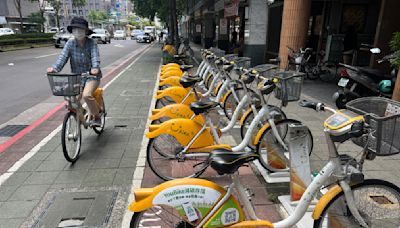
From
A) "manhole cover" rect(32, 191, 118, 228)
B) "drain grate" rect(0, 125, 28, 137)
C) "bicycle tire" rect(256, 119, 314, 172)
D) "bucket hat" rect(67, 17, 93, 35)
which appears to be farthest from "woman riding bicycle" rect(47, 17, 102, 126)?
"bicycle tire" rect(256, 119, 314, 172)

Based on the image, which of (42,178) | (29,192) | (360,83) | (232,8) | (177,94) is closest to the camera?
(29,192)

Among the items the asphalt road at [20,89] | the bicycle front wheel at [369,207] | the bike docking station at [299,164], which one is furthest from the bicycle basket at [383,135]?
the asphalt road at [20,89]

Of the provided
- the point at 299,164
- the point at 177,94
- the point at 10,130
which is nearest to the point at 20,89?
the point at 10,130

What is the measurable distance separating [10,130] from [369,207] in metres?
6.10

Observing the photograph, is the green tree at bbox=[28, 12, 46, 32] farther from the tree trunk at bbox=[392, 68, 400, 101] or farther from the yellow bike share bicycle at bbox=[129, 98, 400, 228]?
the yellow bike share bicycle at bbox=[129, 98, 400, 228]

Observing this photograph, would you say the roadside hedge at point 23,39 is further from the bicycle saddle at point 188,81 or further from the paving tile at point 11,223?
the paving tile at point 11,223

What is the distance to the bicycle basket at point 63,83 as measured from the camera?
382 cm

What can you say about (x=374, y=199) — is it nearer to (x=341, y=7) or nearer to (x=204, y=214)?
(x=204, y=214)

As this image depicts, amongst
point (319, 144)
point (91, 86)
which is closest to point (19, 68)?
point (91, 86)

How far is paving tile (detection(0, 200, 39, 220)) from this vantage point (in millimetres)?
3125

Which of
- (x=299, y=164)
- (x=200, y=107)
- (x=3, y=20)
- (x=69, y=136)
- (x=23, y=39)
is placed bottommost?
(x=69, y=136)

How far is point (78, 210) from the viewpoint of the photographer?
3.19 m

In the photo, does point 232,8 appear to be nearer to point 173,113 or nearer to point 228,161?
point 173,113

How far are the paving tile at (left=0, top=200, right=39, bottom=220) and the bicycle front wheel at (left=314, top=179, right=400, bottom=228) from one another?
115 inches
